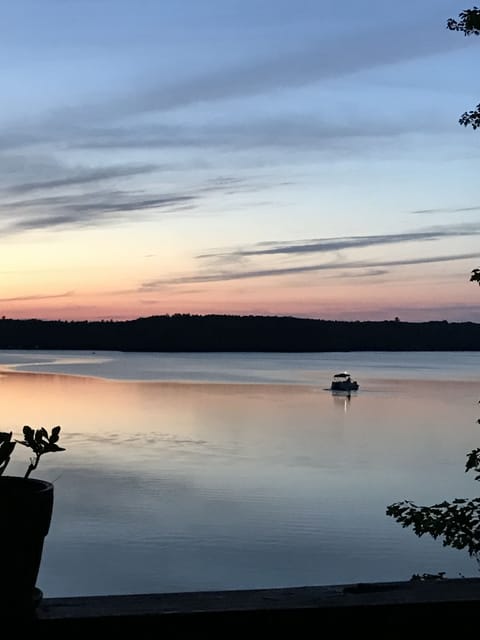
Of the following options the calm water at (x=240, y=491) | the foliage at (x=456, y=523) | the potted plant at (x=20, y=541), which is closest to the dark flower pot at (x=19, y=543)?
the potted plant at (x=20, y=541)

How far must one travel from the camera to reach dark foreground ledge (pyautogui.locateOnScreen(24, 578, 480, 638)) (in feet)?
6.01

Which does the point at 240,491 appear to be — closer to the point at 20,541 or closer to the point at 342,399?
the point at 20,541

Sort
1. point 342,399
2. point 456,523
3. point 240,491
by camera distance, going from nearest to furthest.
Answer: point 456,523
point 240,491
point 342,399

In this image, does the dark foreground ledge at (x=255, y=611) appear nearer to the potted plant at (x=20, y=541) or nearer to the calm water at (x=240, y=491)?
the potted plant at (x=20, y=541)

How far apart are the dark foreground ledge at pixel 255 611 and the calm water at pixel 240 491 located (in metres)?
7.22

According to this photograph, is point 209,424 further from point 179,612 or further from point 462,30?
point 179,612

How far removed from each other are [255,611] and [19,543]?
541mm

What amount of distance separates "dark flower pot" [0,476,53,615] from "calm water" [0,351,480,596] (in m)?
7.22

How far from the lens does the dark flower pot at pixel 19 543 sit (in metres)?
1.84

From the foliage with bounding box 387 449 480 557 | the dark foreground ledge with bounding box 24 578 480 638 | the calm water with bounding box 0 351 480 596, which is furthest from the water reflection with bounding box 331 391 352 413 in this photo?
the dark foreground ledge with bounding box 24 578 480 638

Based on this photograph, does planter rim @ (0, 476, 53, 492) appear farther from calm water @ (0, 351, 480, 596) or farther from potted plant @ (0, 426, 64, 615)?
calm water @ (0, 351, 480, 596)

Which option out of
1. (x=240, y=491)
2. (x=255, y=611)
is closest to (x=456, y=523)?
(x=255, y=611)

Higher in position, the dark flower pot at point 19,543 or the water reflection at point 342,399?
the dark flower pot at point 19,543

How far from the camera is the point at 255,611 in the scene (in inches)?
73.4
